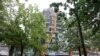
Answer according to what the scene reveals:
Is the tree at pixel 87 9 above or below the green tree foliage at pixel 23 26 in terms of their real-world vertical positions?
below

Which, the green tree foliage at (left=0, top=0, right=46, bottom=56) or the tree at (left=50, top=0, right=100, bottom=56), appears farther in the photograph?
the green tree foliage at (left=0, top=0, right=46, bottom=56)

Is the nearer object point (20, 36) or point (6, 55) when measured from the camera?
point (20, 36)

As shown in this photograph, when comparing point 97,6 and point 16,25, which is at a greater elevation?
point 16,25

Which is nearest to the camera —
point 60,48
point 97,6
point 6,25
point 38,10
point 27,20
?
point 97,6

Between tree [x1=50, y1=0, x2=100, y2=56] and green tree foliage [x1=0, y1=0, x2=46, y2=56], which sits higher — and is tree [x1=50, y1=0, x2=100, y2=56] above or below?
below

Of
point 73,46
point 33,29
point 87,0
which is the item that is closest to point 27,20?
point 33,29

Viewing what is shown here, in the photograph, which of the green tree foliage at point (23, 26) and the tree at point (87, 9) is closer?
the tree at point (87, 9)

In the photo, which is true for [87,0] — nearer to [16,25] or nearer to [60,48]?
[16,25]

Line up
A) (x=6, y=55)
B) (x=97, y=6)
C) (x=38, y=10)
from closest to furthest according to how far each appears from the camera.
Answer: (x=97, y=6), (x=38, y=10), (x=6, y=55)

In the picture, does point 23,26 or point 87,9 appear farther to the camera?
point 23,26

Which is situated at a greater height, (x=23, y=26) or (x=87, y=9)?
(x=23, y=26)

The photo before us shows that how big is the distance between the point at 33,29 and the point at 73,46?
5100mm

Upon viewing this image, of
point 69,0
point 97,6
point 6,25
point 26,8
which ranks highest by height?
point 26,8

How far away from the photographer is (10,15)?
27781mm
